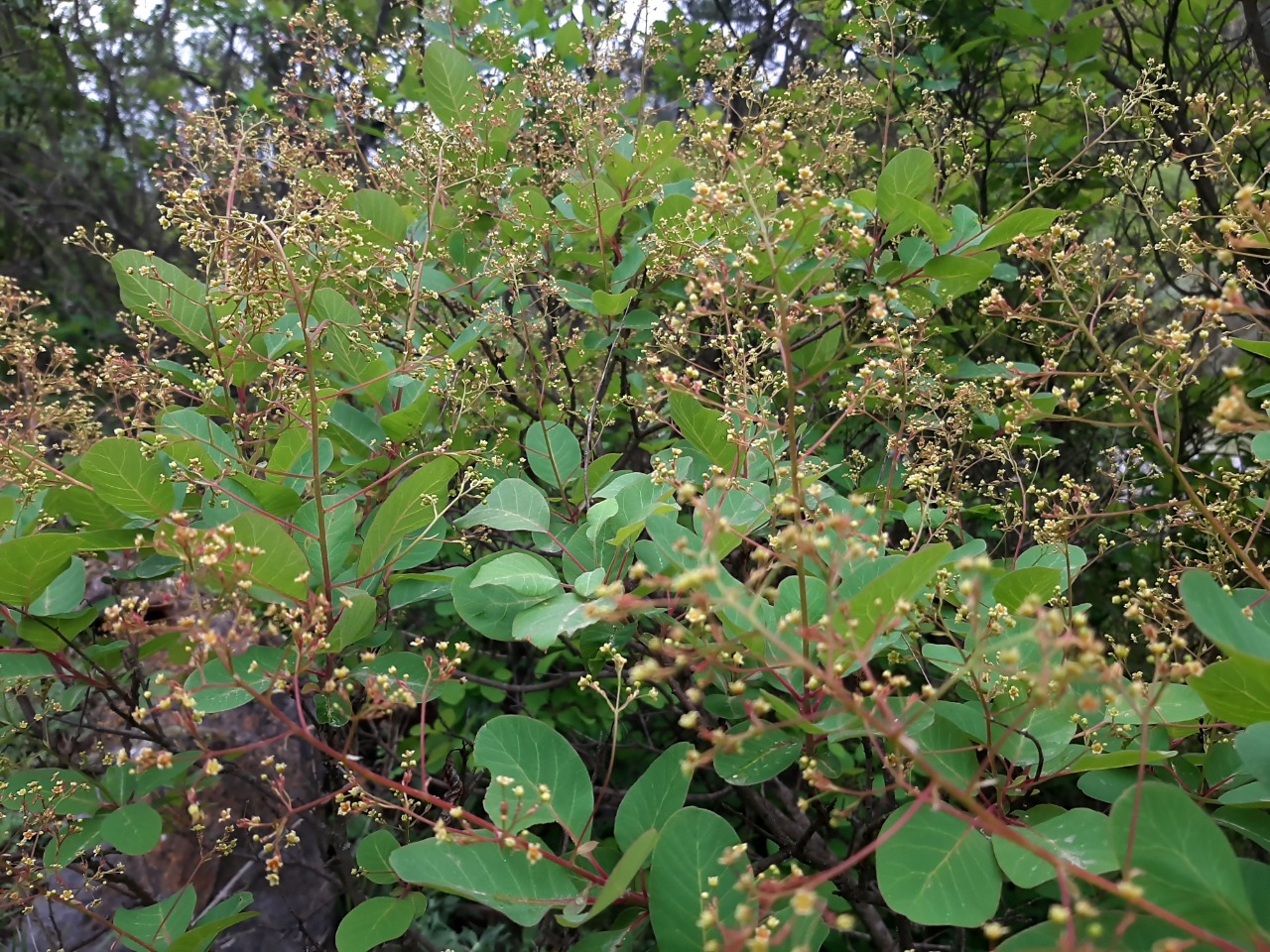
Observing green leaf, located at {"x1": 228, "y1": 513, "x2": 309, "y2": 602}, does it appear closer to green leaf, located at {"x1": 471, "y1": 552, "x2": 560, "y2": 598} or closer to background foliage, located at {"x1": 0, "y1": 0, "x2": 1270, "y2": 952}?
background foliage, located at {"x1": 0, "y1": 0, "x2": 1270, "y2": 952}

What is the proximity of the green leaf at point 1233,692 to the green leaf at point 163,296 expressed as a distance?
207 centimetres

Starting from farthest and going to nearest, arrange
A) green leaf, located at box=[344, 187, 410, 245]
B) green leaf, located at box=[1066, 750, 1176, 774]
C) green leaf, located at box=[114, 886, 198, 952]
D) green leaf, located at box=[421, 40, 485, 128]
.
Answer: green leaf, located at box=[421, 40, 485, 128] < green leaf, located at box=[344, 187, 410, 245] < green leaf, located at box=[114, 886, 198, 952] < green leaf, located at box=[1066, 750, 1176, 774]

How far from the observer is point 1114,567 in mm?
3656

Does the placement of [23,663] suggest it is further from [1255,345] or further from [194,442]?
[1255,345]

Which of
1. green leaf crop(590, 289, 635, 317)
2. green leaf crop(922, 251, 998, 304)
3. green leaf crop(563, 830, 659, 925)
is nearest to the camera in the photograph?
green leaf crop(563, 830, 659, 925)

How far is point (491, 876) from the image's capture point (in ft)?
3.84

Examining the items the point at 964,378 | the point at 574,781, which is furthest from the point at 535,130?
the point at 574,781

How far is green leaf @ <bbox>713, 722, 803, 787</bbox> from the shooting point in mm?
1344

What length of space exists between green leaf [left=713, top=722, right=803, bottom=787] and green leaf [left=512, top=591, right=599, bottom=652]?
34 centimetres

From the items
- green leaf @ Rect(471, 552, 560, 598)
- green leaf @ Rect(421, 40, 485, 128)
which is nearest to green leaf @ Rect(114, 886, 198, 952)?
green leaf @ Rect(471, 552, 560, 598)

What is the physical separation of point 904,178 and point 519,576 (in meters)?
1.44

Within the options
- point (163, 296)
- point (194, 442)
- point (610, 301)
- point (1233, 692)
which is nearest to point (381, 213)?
point (163, 296)

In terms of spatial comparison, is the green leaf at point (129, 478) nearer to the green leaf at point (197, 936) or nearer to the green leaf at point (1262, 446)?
the green leaf at point (197, 936)

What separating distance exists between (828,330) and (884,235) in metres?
0.38
